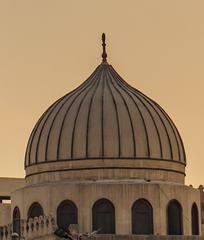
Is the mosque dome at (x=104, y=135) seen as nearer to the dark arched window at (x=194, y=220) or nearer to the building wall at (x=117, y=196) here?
the building wall at (x=117, y=196)

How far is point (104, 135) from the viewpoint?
1994 inches

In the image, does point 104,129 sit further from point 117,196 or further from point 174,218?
point 174,218

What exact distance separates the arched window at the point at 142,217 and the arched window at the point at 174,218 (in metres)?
1.18

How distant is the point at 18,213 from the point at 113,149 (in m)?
6.18

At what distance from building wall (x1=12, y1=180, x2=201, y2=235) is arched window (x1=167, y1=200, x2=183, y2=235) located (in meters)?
0.21

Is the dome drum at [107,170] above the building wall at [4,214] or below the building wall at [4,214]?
above

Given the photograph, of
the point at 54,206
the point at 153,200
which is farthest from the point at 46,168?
the point at 153,200

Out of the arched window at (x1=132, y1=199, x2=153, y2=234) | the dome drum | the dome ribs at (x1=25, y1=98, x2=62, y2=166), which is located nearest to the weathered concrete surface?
the arched window at (x1=132, y1=199, x2=153, y2=234)

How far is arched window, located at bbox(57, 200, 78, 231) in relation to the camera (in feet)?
162

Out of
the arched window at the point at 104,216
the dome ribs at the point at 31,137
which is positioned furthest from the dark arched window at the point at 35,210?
the arched window at the point at 104,216

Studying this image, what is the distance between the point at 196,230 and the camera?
5209 cm

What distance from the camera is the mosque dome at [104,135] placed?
50.5m

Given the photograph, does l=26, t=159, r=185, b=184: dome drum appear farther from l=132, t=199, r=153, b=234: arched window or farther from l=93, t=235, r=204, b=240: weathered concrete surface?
l=93, t=235, r=204, b=240: weathered concrete surface

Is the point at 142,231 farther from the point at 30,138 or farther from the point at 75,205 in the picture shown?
the point at 30,138
